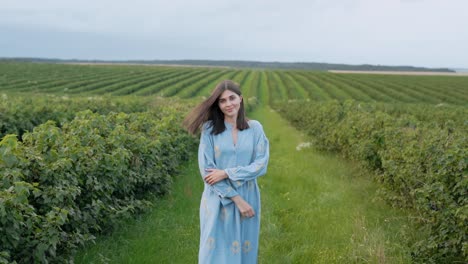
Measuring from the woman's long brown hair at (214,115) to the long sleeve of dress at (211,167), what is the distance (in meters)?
0.08

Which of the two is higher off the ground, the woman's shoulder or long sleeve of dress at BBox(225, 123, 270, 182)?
the woman's shoulder

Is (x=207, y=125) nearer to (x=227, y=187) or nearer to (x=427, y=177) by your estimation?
(x=227, y=187)

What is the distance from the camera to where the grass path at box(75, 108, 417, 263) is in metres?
4.98

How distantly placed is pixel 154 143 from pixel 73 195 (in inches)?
104

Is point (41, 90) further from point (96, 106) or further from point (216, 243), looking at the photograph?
point (216, 243)

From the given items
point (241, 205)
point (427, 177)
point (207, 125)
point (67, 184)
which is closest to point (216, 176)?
point (241, 205)

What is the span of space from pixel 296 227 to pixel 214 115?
3070 millimetres

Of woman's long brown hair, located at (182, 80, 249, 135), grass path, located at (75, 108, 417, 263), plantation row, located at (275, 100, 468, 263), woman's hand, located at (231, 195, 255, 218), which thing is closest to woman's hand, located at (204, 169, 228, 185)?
woman's hand, located at (231, 195, 255, 218)

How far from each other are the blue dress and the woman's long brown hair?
0.16 ft

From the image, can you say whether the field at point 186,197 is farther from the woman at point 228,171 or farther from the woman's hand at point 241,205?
the woman's hand at point 241,205

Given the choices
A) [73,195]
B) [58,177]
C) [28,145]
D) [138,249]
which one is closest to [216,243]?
[73,195]

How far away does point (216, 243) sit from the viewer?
346cm

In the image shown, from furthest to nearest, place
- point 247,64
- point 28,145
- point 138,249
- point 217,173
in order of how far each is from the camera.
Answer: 1. point 247,64
2. point 138,249
3. point 28,145
4. point 217,173

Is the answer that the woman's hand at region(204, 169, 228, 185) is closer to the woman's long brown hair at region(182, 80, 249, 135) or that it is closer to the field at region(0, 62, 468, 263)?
the woman's long brown hair at region(182, 80, 249, 135)
